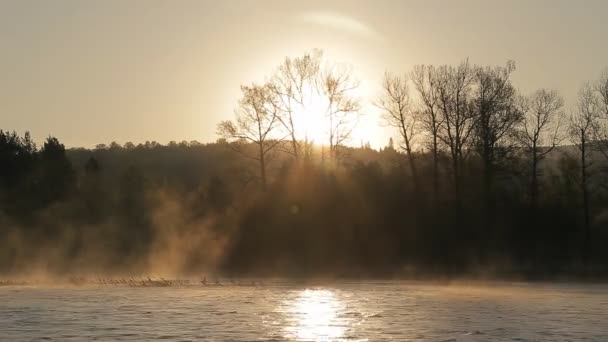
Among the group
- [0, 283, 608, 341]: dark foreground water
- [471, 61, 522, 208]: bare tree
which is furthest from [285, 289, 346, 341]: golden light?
[471, 61, 522, 208]: bare tree

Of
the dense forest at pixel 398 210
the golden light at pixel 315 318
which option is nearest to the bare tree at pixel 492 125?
the dense forest at pixel 398 210

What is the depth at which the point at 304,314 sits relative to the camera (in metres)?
25.8

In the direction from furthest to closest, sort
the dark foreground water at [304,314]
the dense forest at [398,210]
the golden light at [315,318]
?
the dense forest at [398,210]
the dark foreground water at [304,314]
the golden light at [315,318]

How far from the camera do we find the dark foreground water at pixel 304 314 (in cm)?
2105

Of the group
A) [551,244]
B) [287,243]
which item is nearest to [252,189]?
[287,243]

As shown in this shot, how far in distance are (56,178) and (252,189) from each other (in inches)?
942

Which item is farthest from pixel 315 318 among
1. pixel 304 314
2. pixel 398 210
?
pixel 398 210

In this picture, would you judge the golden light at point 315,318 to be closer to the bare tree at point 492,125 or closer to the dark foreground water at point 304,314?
the dark foreground water at point 304,314

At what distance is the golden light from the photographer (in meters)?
20.8

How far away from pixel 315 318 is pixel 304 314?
1195mm

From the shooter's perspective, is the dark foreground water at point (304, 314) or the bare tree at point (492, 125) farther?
the bare tree at point (492, 125)

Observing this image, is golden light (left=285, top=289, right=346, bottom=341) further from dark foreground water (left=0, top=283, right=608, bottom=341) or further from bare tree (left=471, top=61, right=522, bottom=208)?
bare tree (left=471, top=61, right=522, bottom=208)

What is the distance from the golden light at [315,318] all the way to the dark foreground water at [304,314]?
0.10 feet

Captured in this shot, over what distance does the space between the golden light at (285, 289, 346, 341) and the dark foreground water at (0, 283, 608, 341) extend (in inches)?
1.2
